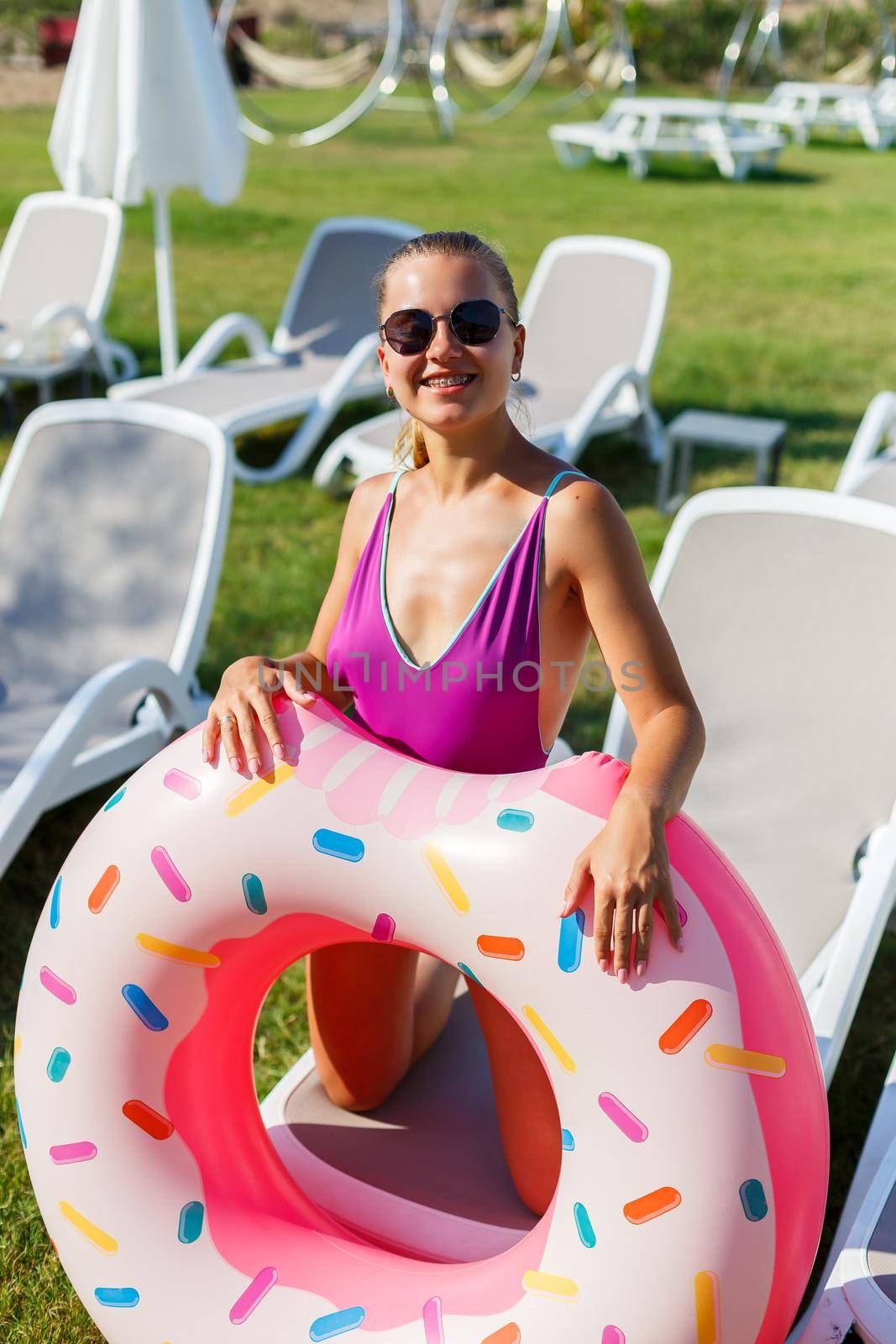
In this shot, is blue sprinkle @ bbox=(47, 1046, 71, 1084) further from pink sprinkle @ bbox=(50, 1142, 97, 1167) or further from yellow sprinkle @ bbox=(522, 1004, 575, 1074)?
yellow sprinkle @ bbox=(522, 1004, 575, 1074)

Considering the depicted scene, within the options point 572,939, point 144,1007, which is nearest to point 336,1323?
point 144,1007

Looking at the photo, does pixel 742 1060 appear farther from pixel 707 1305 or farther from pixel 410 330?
pixel 410 330

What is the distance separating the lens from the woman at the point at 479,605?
1916 millimetres

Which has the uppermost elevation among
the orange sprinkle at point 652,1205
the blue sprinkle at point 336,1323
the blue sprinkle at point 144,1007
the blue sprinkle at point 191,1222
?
the blue sprinkle at point 144,1007

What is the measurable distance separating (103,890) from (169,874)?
0.12 m

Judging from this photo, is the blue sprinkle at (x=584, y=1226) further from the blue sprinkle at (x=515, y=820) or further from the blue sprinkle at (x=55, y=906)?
the blue sprinkle at (x=55, y=906)

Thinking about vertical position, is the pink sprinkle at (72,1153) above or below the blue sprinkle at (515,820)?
below

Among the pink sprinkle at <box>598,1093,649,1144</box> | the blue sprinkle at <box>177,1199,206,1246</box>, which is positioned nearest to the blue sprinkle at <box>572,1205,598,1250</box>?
the pink sprinkle at <box>598,1093,649,1144</box>

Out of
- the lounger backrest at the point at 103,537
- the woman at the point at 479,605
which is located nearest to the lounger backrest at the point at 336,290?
the lounger backrest at the point at 103,537

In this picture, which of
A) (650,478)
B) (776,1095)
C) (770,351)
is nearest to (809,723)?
(776,1095)

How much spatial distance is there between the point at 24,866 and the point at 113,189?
12.1ft

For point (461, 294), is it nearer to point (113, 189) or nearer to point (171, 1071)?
point (171, 1071)

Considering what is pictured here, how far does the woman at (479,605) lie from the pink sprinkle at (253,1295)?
504mm

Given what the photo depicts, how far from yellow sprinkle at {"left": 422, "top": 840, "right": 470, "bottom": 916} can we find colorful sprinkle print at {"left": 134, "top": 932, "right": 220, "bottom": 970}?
405 mm
